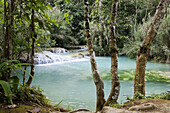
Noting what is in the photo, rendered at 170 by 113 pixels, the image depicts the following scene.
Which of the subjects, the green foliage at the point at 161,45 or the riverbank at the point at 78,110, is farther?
the green foliage at the point at 161,45

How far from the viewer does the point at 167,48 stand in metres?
13.3

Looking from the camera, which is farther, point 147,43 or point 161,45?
point 161,45

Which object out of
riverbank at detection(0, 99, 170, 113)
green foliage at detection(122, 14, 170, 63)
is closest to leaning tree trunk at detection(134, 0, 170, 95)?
riverbank at detection(0, 99, 170, 113)

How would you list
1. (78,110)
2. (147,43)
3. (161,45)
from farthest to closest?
(161,45)
(147,43)
(78,110)

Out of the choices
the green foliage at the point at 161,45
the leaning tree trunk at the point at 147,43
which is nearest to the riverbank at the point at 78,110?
the leaning tree trunk at the point at 147,43

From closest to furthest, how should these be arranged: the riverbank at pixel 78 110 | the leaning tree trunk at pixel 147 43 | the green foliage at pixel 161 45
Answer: the riverbank at pixel 78 110 < the leaning tree trunk at pixel 147 43 < the green foliage at pixel 161 45

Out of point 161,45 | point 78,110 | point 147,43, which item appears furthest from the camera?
point 161,45

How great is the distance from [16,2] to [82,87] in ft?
17.1

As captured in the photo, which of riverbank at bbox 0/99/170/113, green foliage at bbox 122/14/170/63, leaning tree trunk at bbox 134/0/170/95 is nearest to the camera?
riverbank at bbox 0/99/170/113

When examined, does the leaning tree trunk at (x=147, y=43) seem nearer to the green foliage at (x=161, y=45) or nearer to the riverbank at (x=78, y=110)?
the riverbank at (x=78, y=110)

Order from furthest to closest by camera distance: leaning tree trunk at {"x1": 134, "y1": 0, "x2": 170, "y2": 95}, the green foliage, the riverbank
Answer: the green foliage, leaning tree trunk at {"x1": 134, "y1": 0, "x2": 170, "y2": 95}, the riverbank

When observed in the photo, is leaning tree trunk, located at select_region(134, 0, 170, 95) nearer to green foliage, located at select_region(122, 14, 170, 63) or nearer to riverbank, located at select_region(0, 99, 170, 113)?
riverbank, located at select_region(0, 99, 170, 113)

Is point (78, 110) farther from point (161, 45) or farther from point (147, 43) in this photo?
point (161, 45)

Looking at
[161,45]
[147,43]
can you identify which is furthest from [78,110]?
[161,45]
